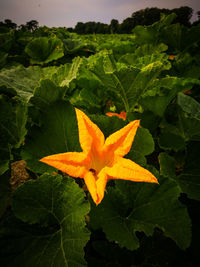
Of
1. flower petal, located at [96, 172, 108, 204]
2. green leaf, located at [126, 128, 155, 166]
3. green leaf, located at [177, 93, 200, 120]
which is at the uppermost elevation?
green leaf, located at [177, 93, 200, 120]

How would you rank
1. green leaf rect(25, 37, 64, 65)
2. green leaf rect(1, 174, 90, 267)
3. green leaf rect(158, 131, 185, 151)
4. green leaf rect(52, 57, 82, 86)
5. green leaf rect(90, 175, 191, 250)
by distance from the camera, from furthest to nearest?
1. green leaf rect(25, 37, 64, 65)
2. green leaf rect(158, 131, 185, 151)
3. green leaf rect(52, 57, 82, 86)
4. green leaf rect(90, 175, 191, 250)
5. green leaf rect(1, 174, 90, 267)

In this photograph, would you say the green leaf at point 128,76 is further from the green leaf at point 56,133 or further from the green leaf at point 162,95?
the green leaf at point 56,133

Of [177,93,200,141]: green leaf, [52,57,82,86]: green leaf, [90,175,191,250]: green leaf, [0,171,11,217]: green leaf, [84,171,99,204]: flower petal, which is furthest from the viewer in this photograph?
[52,57,82,86]: green leaf

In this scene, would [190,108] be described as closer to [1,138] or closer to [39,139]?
[39,139]

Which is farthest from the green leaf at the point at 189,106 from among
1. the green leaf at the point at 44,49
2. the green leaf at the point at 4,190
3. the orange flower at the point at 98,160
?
the green leaf at the point at 44,49

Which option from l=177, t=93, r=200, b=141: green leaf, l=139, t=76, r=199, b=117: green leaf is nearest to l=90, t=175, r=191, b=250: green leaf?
l=177, t=93, r=200, b=141: green leaf

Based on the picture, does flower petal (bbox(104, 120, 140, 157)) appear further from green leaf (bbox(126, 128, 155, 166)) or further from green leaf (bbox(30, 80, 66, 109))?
green leaf (bbox(30, 80, 66, 109))

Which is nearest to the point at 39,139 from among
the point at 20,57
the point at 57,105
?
the point at 57,105
